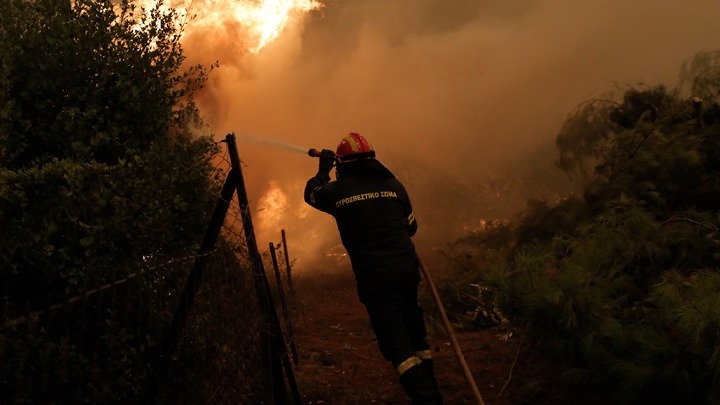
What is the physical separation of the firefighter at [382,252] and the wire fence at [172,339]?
662mm

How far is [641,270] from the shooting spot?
505cm

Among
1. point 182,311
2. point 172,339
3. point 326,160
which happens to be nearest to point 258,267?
point 182,311

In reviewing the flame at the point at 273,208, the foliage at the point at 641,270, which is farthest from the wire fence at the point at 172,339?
the flame at the point at 273,208

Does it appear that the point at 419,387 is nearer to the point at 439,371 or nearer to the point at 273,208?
the point at 439,371

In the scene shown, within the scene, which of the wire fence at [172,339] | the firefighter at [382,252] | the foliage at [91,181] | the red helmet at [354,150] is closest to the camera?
the wire fence at [172,339]

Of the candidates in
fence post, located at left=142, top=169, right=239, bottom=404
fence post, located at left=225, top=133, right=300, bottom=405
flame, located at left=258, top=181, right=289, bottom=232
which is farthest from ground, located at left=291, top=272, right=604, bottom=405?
flame, located at left=258, top=181, right=289, bottom=232

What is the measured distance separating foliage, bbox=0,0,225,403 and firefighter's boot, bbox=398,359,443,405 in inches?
65.1

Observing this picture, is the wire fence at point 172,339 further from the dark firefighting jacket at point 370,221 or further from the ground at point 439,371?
the ground at point 439,371

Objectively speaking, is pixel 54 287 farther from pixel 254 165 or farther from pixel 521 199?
pixel 254 165

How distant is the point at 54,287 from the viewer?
3.36 meters

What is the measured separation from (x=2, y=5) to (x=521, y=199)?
15.6 metres

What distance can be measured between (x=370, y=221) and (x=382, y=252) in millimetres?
236

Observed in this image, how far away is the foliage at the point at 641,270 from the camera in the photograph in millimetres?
3379

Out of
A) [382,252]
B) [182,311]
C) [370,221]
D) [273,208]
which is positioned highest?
[273,208]
